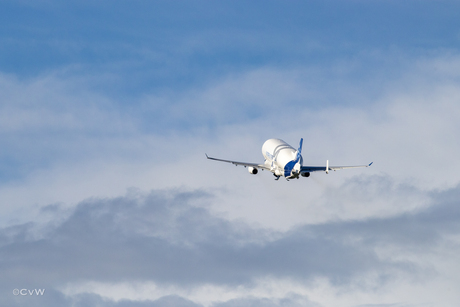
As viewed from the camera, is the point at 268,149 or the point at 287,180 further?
the point at 268,149

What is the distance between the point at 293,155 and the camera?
584 ft

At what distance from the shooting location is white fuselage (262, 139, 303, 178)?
174 m

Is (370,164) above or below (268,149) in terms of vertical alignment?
below

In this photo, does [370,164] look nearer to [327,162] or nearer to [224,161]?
[327,162]

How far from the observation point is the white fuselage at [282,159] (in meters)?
174

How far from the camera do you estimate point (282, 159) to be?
180 metres

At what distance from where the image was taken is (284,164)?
585ft

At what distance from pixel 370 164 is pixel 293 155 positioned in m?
19.2

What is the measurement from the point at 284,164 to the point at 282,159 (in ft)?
7.80

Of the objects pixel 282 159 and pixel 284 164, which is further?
pixel 282 159

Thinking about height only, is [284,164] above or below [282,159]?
below

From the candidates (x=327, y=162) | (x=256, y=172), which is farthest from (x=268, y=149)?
(x=327, y=162)

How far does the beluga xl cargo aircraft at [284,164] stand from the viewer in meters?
174

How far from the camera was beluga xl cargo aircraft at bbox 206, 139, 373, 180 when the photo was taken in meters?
Result: 174
